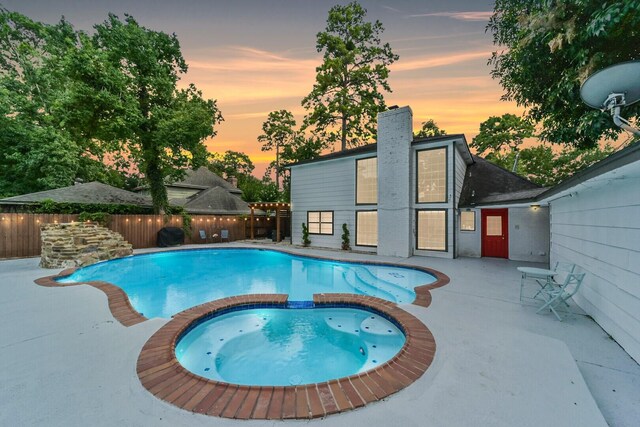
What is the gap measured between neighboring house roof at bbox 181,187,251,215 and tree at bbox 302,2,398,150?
8.94 metres

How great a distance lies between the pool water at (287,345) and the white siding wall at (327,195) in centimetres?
740

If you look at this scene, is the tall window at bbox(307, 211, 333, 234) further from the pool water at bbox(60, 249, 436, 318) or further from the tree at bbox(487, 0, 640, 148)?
the tree at bbox(487, 0, 640, 148)

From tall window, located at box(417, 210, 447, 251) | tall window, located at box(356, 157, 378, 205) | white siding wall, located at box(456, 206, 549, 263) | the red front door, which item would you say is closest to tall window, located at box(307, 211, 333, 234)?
tall window, located at box(356, 157, 378, 205)

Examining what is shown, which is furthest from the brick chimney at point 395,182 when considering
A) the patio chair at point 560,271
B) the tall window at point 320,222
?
the patio chair at point 560,271

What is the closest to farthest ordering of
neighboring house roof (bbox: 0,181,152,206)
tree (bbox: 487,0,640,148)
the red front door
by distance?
tree (bbox: 487,0,640,148), the red front door, neighboring house roof (bbox: 0,181,152,206)

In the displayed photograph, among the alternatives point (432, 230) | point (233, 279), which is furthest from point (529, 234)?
point (233, 279)

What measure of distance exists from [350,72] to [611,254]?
1866 centimetres

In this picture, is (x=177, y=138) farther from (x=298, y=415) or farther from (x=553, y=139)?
(x=553, y=139)

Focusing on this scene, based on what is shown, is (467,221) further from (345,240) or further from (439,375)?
(439,375)

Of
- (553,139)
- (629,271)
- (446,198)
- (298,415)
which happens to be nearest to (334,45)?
(446,198)

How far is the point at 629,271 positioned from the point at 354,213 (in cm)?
945

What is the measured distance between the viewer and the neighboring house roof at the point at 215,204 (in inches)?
698

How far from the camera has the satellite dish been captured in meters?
2.49

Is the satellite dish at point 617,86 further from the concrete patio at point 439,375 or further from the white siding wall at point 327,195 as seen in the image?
the white siding wall at point 327,195
